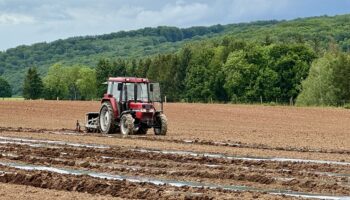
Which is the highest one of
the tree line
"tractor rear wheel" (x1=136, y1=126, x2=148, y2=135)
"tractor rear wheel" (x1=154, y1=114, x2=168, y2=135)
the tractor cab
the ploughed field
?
the tree line

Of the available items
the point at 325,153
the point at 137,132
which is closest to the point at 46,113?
the point at 137,132

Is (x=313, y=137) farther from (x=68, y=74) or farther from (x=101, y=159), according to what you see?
(x=68, y=74)

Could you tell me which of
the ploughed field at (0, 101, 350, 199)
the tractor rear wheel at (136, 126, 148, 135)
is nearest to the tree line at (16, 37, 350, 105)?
the tractor rear wheel at (136, 126, 148, 135)

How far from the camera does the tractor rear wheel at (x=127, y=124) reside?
94.7 ft

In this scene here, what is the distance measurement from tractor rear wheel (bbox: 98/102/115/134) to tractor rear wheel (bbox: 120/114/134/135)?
1.72ft

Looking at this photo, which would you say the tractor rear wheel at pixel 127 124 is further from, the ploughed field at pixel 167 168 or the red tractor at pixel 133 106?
the ploughed field at pixel 167 168

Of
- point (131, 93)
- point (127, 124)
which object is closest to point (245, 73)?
point (131, 93)

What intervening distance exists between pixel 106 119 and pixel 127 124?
205 centimetres

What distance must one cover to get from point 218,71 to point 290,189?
340 ft

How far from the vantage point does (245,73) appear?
110 metres

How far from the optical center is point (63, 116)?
49969 mm

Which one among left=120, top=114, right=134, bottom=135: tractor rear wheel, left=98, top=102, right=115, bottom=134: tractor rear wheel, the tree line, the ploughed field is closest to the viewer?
the ploughed field

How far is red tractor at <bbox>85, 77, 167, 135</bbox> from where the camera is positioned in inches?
1154

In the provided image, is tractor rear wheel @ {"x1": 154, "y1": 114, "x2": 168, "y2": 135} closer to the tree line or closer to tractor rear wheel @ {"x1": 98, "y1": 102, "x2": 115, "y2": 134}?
tractor rear wheel @ {"x1": 98, "y1": 102, "x2": 115, "y2": 134}
